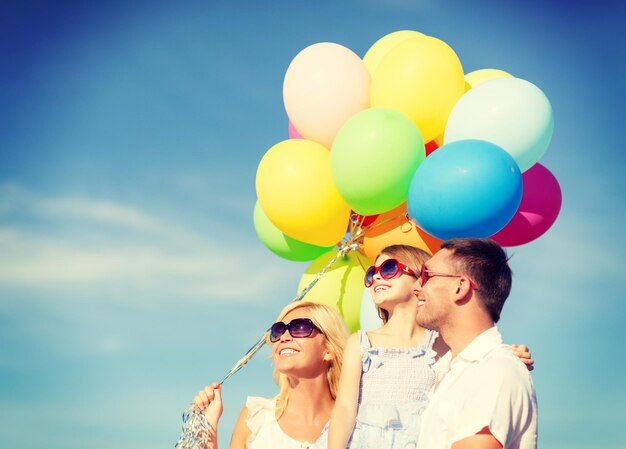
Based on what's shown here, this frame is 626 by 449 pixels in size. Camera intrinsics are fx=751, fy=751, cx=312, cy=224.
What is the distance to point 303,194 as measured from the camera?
16.5ft

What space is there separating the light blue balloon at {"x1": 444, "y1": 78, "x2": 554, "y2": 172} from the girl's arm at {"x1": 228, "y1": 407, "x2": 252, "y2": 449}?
88.3 inches

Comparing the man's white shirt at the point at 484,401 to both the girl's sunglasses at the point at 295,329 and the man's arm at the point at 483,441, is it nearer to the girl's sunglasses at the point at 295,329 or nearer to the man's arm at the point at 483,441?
the man's arm at the point at 483,441

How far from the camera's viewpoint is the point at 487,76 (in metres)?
5.52

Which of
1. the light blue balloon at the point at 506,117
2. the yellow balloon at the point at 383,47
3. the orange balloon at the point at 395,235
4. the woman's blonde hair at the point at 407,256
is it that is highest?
the yellow balloon at the point at 383,47

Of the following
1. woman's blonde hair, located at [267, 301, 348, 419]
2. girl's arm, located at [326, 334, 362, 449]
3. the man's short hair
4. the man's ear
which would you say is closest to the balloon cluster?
woman's blonde hair, located at [267, 301, 348, 419]

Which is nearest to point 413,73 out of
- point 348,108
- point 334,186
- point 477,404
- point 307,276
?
point 348,108

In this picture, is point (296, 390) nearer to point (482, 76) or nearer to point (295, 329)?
point (295, 329)

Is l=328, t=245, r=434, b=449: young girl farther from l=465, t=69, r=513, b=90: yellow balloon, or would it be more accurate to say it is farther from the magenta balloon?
l=465, t=69, r=513, b=90: yellow balloon

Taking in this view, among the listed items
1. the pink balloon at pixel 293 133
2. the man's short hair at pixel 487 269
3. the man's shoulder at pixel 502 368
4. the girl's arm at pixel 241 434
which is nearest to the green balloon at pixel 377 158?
the pink balloon at pixel 293 133

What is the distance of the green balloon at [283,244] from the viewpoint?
5.70 meters

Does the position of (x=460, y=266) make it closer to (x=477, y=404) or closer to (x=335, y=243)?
(x=477, y=404)

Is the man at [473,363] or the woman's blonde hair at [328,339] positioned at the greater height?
the woman's blonde hair at [328,339]

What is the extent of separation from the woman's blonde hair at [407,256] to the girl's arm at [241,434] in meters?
1.08

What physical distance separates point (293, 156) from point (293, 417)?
1.75 metres
